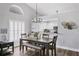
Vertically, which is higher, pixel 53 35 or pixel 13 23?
pixel 13 23

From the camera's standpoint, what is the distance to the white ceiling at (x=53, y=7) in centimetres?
197

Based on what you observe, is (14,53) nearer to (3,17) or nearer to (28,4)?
(3,17)

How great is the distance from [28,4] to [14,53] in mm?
1163

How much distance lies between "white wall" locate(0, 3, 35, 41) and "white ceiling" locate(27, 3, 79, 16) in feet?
0.47

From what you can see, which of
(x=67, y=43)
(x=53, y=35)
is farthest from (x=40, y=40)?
(x=67, y=43)

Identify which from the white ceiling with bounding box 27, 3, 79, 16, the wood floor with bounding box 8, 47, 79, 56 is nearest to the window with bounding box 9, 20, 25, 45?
the wood floor with bounding box 8, 47, 79, 56

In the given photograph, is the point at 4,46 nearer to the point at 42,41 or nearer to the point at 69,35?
the point at 42,41

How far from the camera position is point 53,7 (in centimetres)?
201

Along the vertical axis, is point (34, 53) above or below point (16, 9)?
below

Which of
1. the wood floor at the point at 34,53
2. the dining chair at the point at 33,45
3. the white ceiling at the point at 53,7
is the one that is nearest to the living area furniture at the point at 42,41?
the dining chair at the point at 33,45

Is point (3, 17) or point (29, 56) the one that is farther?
point (29, 56)

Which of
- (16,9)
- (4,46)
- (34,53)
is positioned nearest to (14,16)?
(16,9)

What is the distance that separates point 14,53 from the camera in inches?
81.4

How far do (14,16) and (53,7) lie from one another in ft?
2.93
